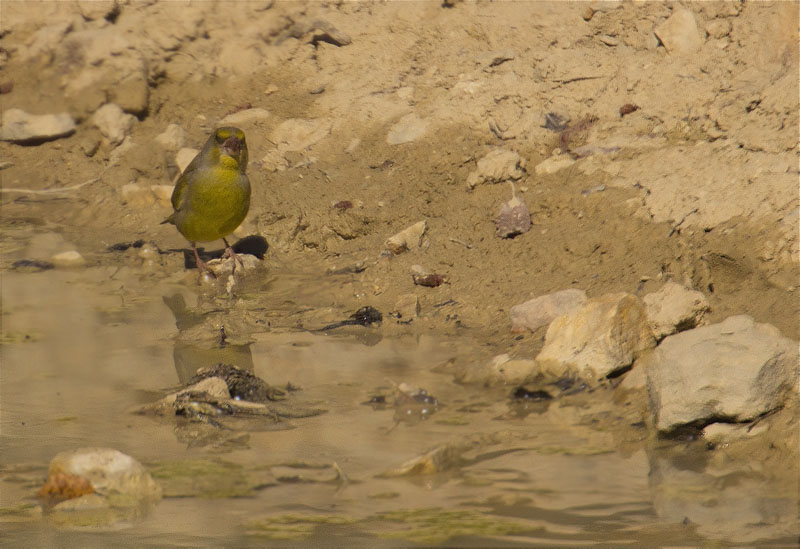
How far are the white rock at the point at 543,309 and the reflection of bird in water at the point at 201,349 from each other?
1265 mm

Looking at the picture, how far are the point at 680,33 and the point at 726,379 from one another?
332 centimetres

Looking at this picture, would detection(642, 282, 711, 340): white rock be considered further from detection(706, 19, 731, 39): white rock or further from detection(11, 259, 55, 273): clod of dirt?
detection(11, 259, 55, 273): clod of dirt

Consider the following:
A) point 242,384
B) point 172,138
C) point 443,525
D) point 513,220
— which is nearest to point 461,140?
point 513,220

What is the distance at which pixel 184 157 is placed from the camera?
6.83 m

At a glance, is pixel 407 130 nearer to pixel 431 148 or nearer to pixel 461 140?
pixel 431 148

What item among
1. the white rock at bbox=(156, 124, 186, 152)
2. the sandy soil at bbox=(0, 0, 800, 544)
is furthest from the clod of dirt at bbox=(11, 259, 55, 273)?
the white rock at bbox=(156, 124, 186, 152)

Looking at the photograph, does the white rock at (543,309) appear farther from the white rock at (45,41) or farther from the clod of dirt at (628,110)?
the white rock at (45,41)

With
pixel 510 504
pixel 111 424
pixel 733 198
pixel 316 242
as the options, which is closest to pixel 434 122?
pixel 316 242

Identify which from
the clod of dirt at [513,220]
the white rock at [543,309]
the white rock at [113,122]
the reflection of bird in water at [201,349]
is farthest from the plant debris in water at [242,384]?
the white rock at [113,122]

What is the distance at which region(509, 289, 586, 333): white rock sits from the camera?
4.57 m

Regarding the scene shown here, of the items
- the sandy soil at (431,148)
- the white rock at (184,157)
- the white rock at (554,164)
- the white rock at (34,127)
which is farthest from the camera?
the white rock at (34,127)

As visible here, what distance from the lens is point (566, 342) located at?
4.14 m

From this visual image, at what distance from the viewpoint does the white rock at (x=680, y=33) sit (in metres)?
6.09

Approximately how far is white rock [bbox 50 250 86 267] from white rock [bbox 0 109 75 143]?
5.76ft
